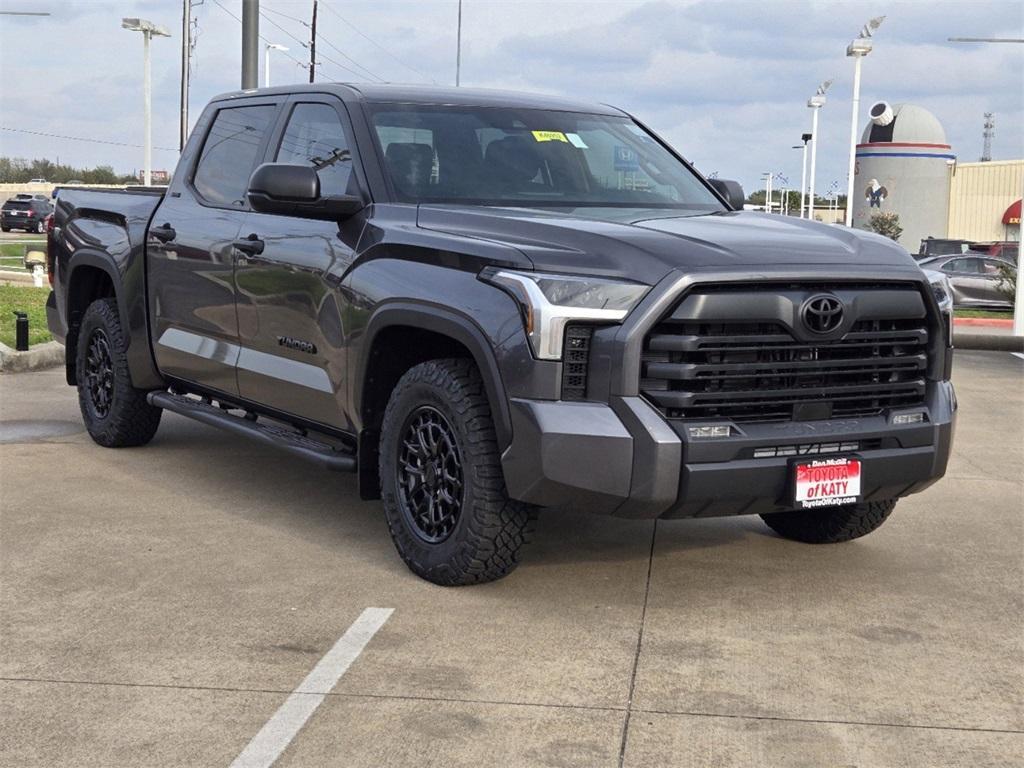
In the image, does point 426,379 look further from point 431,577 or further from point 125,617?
point 125,617

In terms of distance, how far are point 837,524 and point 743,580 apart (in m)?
0.70

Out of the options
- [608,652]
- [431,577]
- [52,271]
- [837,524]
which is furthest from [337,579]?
[52,271]

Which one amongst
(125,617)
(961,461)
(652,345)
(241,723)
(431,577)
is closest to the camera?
(241,723)

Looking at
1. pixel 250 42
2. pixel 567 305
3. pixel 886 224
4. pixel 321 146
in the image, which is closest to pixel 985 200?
pixel 886 224

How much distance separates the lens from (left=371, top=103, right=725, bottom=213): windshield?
6117mm

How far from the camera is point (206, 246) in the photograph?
7.02 meters

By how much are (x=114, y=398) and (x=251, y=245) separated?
2099 mm

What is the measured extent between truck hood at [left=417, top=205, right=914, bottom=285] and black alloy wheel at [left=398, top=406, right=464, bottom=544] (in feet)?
2.47

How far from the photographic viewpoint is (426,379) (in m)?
5.45

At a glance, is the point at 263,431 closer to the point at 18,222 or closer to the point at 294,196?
the point at 294,196

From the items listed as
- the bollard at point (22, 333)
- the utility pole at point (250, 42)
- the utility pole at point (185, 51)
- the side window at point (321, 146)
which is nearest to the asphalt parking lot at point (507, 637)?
the side window at point (321, 146)

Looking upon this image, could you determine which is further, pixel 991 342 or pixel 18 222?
pixel 18 222

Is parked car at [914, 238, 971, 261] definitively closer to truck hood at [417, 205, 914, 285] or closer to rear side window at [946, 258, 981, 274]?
rear side window at [946, 258, 981, 274]

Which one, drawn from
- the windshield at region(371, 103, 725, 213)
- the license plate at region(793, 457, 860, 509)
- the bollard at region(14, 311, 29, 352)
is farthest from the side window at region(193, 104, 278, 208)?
the bollard at region(14, 311, 29, 352)
